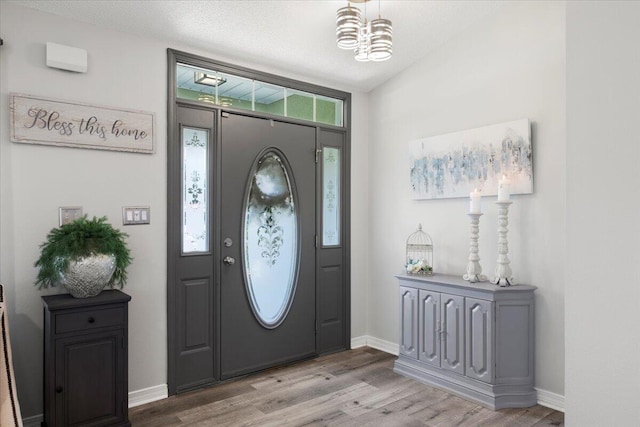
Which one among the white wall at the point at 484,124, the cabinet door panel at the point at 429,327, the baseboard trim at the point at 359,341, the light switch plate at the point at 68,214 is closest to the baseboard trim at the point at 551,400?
the white wall at the point at 484,124

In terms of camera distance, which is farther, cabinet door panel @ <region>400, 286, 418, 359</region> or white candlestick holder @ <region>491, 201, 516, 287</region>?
cabinet door panel @ <region>400, 286, 418, 359</region>

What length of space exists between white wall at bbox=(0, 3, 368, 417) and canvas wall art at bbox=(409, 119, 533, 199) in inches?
72.6

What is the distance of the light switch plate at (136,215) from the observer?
308cm

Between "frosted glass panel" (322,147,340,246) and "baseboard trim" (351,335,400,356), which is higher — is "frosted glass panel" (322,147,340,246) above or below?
above

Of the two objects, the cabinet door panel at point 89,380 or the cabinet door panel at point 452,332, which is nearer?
the cabinet door panel at point 89,380

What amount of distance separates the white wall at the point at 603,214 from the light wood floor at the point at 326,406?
1280mm

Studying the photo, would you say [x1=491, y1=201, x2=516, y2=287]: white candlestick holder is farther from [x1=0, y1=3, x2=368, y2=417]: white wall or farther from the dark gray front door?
[x1=0, y1=3, x2=368, y2=417]: white wall

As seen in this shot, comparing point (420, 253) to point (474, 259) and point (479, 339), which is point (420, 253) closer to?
point (474, 259)

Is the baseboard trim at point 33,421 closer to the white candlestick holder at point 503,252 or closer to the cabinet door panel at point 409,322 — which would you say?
the cabinet door panel at point 409,322

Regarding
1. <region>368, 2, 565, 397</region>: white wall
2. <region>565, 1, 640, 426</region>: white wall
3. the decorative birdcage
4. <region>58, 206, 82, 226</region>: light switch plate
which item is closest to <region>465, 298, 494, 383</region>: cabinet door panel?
<region>368, 2, 565, 397</region>: white wall

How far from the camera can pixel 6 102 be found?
266 cm

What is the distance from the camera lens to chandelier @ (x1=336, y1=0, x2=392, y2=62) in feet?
9.51

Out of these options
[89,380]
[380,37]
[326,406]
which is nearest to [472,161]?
[380,37]

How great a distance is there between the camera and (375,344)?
4.49 m
